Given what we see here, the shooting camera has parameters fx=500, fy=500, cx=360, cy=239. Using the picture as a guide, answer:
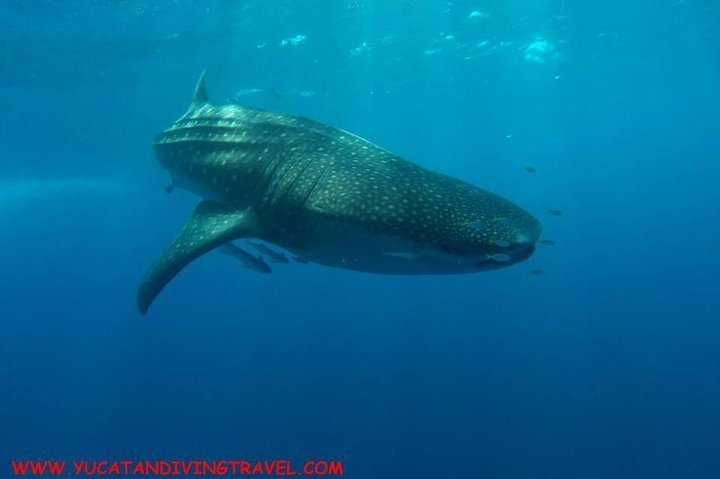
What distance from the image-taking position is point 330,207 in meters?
4.50

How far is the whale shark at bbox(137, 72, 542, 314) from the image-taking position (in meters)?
3.98

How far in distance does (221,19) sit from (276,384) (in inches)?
693

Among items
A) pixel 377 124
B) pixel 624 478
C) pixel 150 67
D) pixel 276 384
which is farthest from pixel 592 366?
pixel 377 124

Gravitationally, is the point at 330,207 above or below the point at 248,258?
above

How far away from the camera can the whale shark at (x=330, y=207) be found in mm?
3984

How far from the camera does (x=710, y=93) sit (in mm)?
59562

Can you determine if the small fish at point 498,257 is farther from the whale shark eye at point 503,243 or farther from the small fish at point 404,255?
the small fish at point 404,255

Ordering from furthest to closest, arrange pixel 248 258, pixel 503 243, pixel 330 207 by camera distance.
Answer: pixel 248 258, pixel 330 207, pixel 503 243

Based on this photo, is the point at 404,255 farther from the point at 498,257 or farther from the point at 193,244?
the point at 193,244

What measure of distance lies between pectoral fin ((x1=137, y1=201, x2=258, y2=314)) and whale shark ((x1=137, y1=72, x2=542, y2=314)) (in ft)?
0.05

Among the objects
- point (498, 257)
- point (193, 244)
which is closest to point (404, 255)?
point (498, 257)

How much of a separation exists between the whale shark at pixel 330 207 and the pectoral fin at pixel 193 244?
0.6 inches

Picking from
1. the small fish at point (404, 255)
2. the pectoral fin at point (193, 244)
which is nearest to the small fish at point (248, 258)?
the pectoral fin at point (193, 244)

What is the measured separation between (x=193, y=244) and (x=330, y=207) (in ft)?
5.58
